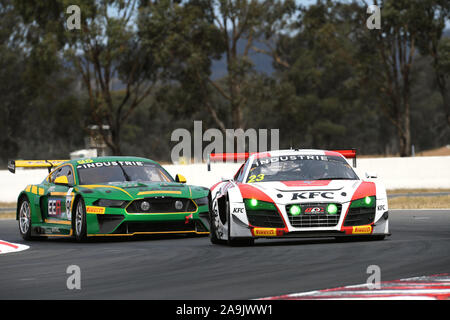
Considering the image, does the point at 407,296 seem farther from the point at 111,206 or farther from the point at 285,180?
the point at 111,206

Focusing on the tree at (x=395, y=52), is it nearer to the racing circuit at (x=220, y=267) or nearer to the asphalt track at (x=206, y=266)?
the racing circuit at (x=220, y=267)

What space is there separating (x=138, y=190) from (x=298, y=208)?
3.23m

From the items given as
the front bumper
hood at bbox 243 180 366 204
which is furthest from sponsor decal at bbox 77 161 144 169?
hood at bbox 243 180 366 204

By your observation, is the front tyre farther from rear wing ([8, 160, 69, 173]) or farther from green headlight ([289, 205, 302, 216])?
green headlight ([289, 205, 302, 216])

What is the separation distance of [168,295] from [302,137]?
72.2m

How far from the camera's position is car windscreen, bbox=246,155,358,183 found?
12922 mm

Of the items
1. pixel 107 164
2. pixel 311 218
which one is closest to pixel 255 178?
pixel 311 218

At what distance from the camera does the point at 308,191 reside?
11898mm

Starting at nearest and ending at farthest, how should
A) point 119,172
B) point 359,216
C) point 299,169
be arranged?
point 359,216 < point 299,169 < point 119,172

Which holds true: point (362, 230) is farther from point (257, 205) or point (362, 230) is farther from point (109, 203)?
point (109, 203)

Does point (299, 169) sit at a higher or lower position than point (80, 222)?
higher

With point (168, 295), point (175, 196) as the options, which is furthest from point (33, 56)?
point (168, 295)

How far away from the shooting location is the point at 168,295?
7422 millimetres

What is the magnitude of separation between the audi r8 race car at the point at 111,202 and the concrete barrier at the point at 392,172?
15.0 m
